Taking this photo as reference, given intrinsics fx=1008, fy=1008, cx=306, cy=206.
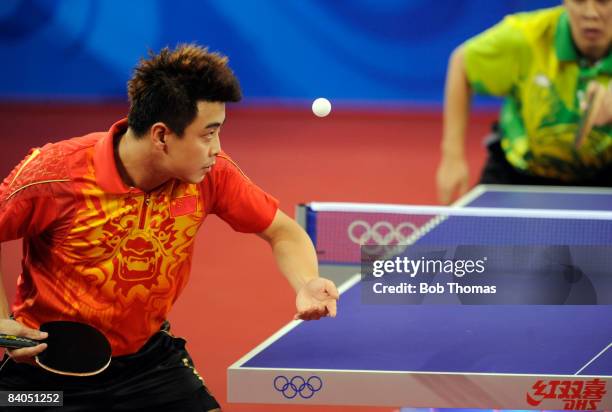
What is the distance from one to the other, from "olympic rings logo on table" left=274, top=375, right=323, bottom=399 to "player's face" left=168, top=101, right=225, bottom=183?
0.81m

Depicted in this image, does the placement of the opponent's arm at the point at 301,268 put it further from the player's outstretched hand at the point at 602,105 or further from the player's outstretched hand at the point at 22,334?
the player's outstretched hand at the point at 602,105

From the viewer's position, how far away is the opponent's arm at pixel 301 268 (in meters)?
3.05

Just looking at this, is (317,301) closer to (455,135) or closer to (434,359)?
(434,359)

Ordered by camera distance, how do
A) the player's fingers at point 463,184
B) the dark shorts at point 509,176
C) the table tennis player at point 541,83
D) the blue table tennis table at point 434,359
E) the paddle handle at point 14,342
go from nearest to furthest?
1. the paddle handle at point 14,342
2. the blue table tennis table at point 434,359
3. the table tennis player at point 541,83
4. the player's fingers at point 463,184
5. the dark shorts at point 509,176

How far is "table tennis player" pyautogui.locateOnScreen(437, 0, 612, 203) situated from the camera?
14.2ft

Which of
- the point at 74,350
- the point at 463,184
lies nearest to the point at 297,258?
the point at 74,350

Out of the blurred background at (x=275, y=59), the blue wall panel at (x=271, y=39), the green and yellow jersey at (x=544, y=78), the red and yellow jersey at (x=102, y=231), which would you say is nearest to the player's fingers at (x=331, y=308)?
the red and yellow jersey at (x=102, y=231)

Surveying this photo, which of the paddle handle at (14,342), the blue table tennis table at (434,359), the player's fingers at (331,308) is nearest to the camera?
the paddle handle at (14,342)

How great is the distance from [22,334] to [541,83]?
2531 mm

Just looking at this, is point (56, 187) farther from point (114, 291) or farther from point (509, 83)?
point (509, 83)

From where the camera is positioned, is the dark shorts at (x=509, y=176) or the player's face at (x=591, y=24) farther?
the dark shorts at (x=509, y=176)

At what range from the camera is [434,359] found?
11.5 ft

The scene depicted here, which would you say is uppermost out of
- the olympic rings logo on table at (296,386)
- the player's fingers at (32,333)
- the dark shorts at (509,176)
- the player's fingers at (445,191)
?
the dark shorts at (509,176)

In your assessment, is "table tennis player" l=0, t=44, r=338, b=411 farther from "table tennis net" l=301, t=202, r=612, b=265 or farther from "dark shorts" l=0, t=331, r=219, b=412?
"table tennis net" l=301, t=202, r=612, b=265
